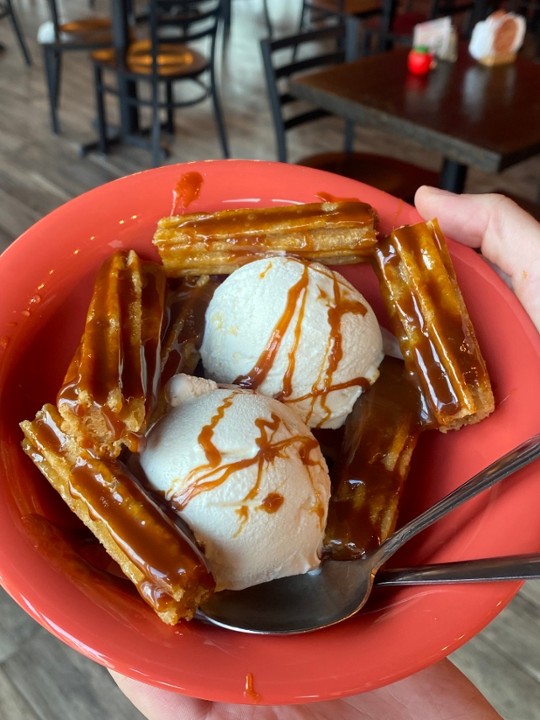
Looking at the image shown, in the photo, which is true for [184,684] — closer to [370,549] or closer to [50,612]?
[50,612]

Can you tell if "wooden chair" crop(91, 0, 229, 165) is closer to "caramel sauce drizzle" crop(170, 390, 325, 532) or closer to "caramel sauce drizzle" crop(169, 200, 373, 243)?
"caramel sauce drizzle" crop(169, 200, 373, 243)

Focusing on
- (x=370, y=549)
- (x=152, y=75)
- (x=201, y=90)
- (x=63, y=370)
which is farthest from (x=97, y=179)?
(x=370, y=549)

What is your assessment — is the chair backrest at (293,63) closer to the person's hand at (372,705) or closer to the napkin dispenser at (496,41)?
the napkin dispenser at (496,41)

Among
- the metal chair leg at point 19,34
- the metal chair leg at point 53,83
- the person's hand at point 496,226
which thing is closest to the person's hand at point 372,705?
the person's hand at point 496,226

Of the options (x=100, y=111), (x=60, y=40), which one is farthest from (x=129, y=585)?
(x=60, y=40)

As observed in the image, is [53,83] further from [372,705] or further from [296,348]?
[372,705]
